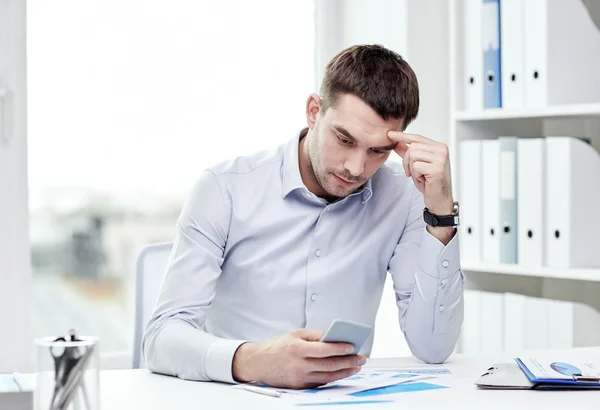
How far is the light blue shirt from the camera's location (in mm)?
1911

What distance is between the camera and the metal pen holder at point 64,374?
121 cm

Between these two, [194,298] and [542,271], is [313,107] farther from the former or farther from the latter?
[542,271]

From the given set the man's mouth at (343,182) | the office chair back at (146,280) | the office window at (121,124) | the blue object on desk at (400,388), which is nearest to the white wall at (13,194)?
the office window at (121,124)

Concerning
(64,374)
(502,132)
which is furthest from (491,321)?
(64,374)

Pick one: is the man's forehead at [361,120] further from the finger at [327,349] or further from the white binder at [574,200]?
the white binder at [574,200]

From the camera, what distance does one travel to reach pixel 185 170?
321 centimetres

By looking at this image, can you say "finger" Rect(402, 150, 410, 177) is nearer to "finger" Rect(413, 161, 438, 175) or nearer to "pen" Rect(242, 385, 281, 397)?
"finger" Rect(413, 161, 438, 175)

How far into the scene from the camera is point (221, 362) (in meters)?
1.62

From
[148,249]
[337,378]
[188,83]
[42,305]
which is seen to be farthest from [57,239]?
[337,378]

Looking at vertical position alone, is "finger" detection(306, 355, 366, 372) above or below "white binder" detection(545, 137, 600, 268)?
below

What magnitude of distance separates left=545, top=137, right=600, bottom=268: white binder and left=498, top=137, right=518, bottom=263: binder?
0.13m

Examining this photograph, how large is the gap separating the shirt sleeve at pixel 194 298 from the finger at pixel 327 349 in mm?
167

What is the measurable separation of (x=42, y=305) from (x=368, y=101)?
162 centimetres

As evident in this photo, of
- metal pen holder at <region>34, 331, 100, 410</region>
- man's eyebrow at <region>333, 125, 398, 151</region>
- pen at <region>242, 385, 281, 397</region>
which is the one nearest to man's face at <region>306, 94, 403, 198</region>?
man's eyebrow at <region>333, 125, 398, 151</region>
